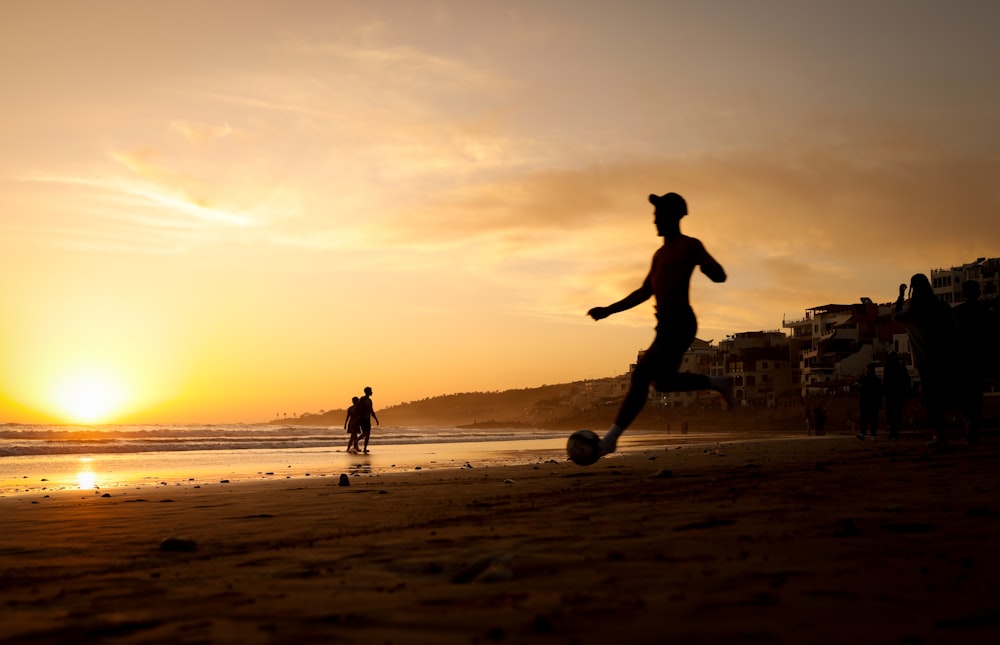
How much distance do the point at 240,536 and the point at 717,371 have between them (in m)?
133

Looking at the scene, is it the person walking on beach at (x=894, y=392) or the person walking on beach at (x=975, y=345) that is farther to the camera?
the person walking on beach at (x=894, y=392)

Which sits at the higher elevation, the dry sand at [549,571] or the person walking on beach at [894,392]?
the person walking on beach at [894,392]

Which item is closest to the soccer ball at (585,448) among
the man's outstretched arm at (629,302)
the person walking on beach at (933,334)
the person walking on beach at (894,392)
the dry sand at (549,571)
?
the dry sand at (549,571)

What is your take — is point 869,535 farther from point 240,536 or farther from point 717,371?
point 717,371

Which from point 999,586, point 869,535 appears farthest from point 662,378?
point 999,586

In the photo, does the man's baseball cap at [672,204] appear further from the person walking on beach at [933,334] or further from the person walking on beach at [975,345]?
the person walking on beach at [975,345]

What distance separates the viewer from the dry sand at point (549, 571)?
9.52 feet

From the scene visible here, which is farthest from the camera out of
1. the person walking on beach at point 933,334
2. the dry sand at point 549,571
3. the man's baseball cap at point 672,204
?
the person walking on beach at point 933,334

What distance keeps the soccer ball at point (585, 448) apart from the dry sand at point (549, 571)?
0.34 meters

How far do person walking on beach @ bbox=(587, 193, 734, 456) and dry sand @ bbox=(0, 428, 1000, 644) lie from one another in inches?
32.6

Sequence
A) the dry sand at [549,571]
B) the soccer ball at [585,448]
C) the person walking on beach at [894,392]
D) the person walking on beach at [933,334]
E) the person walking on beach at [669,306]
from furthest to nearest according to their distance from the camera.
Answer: the person walking on beach at [894,392] < the person walking on beach at [933,334] < the person walking on beach at [669,306] < the soccer ball at [585,448] < the dry sand at [549,571]

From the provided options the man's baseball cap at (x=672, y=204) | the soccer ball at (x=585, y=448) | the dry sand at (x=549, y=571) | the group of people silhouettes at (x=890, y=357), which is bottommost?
the dry sand at (x=549, y=571)

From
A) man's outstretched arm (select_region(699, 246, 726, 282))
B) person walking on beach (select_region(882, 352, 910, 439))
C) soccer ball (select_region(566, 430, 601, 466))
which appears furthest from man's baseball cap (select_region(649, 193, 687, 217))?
person walking on beach (select_region(882, 352, 910, 439))

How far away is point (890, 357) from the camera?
73.4 feet
